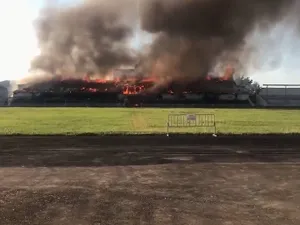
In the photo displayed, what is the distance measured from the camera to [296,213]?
28.2 ft

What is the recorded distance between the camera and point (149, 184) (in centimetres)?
1139

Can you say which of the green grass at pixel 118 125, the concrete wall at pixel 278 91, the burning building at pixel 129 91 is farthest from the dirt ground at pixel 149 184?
the concrete wall at pixel 278 91

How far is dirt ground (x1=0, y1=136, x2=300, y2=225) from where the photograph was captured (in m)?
8.39

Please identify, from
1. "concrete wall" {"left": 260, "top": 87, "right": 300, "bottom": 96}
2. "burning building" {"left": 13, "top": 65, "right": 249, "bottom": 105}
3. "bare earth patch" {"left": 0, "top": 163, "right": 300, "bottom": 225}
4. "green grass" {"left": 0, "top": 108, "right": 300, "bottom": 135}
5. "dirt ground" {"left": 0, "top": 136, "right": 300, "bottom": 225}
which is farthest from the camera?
"concrete wall" {"left": 260, "top": 87, "right": 300, "bottom": 96}

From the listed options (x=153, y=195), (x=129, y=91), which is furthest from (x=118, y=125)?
(x=129, y=91)

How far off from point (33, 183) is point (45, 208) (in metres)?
2.86

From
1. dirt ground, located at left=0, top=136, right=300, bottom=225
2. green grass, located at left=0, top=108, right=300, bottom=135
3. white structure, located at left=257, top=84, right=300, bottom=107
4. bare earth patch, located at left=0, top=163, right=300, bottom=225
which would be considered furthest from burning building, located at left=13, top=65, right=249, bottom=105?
bare earth patch, located at left=0, top=163, right=300, bottom=225

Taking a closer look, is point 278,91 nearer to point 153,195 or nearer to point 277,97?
point 277,97

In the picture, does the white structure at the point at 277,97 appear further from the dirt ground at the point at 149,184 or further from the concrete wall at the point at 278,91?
the dirt ground at the point at 149,184

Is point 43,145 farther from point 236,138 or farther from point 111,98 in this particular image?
point 111,98

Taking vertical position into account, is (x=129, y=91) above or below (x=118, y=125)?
above

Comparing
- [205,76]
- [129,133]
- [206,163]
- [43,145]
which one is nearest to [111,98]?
[205,76]

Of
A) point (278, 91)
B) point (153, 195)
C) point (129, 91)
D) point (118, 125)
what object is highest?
point (278, 91)

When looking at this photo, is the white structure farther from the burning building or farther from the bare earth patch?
the bare earth patch
